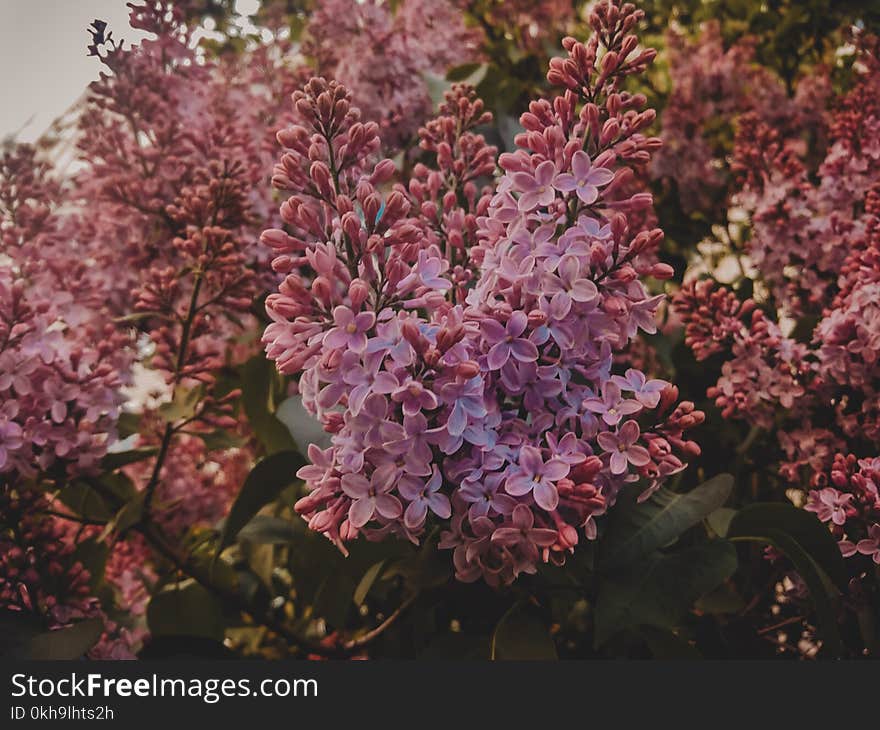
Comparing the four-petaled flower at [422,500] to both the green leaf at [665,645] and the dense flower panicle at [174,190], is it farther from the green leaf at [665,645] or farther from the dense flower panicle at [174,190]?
the dense flower panicle at [174,190]

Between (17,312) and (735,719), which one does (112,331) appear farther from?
(735,719)

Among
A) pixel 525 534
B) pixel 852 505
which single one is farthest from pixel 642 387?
pixel 852 505

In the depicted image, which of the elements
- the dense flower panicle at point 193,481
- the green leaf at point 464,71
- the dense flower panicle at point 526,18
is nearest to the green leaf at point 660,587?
the dense flower panicle at point 193,481

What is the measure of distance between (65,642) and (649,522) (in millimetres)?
568

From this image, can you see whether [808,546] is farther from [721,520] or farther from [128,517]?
[128,517]

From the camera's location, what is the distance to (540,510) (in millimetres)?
519

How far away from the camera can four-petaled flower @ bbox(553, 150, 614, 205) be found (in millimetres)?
550

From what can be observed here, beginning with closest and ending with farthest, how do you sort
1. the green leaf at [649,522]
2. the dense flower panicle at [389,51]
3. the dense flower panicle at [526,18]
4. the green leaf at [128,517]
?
the green leaf at [649,522] < the green leaf at [128,517] < the dense flower panicle at [389,51] < the dense flower panicle at [526,18]

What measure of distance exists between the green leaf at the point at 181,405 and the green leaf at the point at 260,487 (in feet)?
0.45

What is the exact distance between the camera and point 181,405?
0.87m

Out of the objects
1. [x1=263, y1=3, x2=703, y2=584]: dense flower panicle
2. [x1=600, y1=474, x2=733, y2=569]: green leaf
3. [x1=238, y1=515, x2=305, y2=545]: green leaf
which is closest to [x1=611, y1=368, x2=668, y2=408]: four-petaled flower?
[x1=263, y1=3, x2=703, y2=584]: dense flower panicle

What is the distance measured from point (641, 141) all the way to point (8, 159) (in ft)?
2.76

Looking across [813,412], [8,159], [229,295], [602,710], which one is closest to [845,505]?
[813,412]

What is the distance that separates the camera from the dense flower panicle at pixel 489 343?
0.50m
